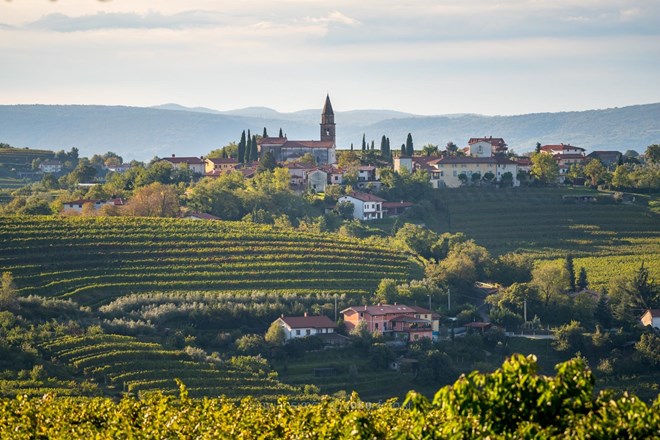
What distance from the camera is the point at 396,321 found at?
59125 mm

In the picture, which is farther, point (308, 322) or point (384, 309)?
point (384, 309)

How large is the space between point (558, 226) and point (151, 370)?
4550cm

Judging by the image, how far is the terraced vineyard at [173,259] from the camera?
61.7 m

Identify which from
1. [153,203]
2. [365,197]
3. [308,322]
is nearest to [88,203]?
[153,203]

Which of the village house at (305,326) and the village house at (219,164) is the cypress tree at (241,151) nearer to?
the village house at (219,164)

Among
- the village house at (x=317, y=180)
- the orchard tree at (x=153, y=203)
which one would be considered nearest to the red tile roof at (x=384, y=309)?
the orchard tree at (x=153, y=203)

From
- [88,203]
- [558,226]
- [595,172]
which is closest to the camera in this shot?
[88,203]

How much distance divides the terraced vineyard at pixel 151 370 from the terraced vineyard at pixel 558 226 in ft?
102

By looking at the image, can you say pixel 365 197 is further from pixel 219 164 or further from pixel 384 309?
pixel 384 309

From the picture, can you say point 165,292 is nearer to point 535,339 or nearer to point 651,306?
point 535,339

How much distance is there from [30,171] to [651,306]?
3016 inches

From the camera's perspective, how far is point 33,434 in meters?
22.5

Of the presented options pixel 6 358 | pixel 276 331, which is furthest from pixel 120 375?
pixel 276 331

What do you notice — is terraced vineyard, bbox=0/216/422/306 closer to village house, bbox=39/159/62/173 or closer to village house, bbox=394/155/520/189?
village house, bbox=394/155/520/189
